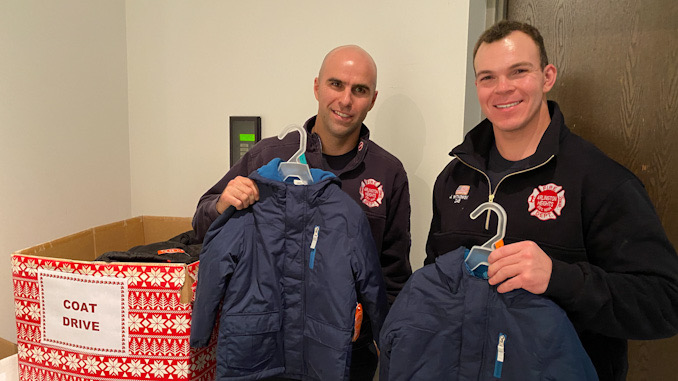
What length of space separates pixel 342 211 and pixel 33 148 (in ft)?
5.37

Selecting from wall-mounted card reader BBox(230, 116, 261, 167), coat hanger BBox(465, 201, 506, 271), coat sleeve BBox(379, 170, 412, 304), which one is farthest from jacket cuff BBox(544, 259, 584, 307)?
wall-mounted card reader BBox(230, 116, 261, 167)

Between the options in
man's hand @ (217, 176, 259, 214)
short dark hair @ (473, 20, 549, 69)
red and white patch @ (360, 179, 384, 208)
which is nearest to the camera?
short dark hair @ (473, 20, 549, 69)

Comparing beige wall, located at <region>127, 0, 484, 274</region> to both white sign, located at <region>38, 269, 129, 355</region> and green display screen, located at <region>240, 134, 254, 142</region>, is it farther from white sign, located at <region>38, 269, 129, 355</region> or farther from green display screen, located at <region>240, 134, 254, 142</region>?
white sign, located at <region>38, 269, 129, 355</region>

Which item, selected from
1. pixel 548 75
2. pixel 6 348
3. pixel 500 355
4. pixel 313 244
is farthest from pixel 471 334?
pixel 6 348

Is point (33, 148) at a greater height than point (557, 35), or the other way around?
point (557, 35)

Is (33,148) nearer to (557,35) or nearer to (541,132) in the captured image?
(541,132)

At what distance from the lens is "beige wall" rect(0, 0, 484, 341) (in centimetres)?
205

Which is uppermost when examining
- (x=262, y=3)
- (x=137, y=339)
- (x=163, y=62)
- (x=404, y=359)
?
(x=262, y=3)

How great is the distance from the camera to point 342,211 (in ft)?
4.67

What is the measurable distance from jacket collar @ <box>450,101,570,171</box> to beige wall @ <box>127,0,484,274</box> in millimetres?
570

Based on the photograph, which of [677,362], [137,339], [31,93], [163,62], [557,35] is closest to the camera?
[137,339]

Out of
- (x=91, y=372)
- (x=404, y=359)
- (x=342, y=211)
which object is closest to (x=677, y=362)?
(x=404, y=359)

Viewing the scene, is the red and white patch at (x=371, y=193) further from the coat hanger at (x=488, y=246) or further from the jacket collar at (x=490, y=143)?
the coat hanger at (x=488, y=246)

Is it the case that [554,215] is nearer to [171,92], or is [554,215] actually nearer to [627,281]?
→ [627,281]
